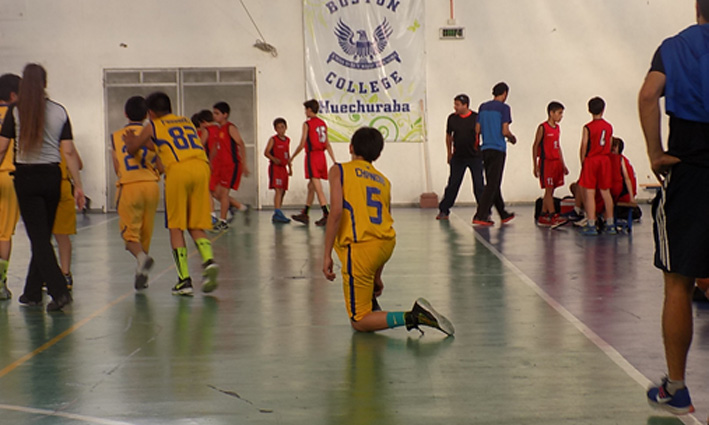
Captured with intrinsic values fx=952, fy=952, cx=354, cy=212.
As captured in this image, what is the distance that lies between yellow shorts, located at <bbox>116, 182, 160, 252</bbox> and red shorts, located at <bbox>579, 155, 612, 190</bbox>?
639 centimetres

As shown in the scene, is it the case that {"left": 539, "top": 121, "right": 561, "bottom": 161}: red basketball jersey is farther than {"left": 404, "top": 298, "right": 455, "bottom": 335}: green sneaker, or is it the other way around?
{"left": 539, "top": 121, "right": 561, "bottom": 161}: red basketball jersey

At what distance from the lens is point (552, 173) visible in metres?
14.2

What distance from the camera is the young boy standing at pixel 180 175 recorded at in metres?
7.90

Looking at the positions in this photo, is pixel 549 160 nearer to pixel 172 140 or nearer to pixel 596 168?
pixel 596 168

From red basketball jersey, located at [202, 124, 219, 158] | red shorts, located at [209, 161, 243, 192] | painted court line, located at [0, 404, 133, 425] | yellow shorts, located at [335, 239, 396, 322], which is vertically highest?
red basketball jersey, located at [202, 124, 219, 158]

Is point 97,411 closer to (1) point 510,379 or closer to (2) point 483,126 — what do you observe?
(1) point 510,379

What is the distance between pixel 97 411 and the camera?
4609 mm

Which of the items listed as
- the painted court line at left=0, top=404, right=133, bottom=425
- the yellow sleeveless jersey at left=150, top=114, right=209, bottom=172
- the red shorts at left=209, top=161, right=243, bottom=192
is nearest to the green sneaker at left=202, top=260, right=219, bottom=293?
the yellow sleeveless jersey at left=150, top=114, right=209, bottom=172

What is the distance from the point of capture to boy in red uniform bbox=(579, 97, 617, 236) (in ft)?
40.9

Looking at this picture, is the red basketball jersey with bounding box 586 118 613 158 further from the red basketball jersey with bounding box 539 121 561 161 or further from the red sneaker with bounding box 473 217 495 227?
the red sneaker with bounding box 473 217 495 227

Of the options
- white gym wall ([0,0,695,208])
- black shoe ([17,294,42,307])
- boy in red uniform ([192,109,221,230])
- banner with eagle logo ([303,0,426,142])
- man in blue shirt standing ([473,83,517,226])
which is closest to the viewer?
black shoe ([17,294,42,307])

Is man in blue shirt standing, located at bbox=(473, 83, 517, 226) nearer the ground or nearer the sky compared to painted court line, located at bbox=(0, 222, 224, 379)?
nearer the sky

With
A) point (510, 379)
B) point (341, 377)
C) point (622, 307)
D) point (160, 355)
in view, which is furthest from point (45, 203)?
point (622, 307)

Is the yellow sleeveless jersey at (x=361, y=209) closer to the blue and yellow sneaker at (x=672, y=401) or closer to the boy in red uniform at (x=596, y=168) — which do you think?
the blue and yellow sneaker at (x=672, y=401)
